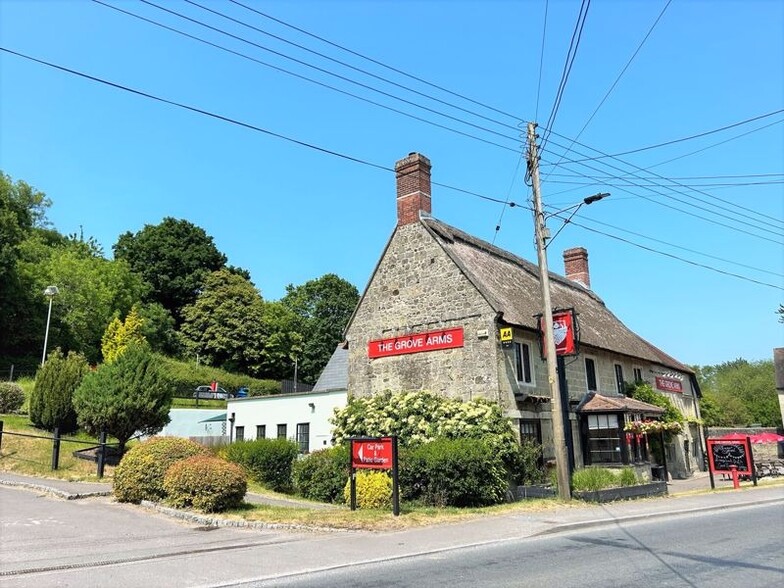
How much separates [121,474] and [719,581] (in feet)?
41.8

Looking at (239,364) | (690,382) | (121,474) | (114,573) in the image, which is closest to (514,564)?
(114,573)

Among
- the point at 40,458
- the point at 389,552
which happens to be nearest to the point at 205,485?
the point at 389,552

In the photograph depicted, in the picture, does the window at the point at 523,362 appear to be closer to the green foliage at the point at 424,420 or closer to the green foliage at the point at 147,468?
the green foliage at the point at 424,420

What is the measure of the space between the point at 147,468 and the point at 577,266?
29.5 metres

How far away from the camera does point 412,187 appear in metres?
23.6

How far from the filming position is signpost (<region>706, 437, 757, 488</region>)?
2262 cm

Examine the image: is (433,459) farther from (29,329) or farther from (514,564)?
(29,329)

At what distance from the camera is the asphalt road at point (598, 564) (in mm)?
7239

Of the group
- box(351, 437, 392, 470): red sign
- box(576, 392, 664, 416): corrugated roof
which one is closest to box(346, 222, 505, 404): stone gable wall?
box(576, 392, 664, 416): corrugated roof

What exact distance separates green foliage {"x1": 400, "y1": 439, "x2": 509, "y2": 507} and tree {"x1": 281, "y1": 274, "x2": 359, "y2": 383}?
5370 cm

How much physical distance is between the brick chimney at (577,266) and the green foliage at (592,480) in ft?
66.3

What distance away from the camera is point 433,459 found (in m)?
15.9

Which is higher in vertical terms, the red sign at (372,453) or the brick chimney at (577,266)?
the brick chimney at (577,266)

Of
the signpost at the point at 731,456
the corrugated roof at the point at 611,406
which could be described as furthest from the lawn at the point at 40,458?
the signpost at the point at 731,456
